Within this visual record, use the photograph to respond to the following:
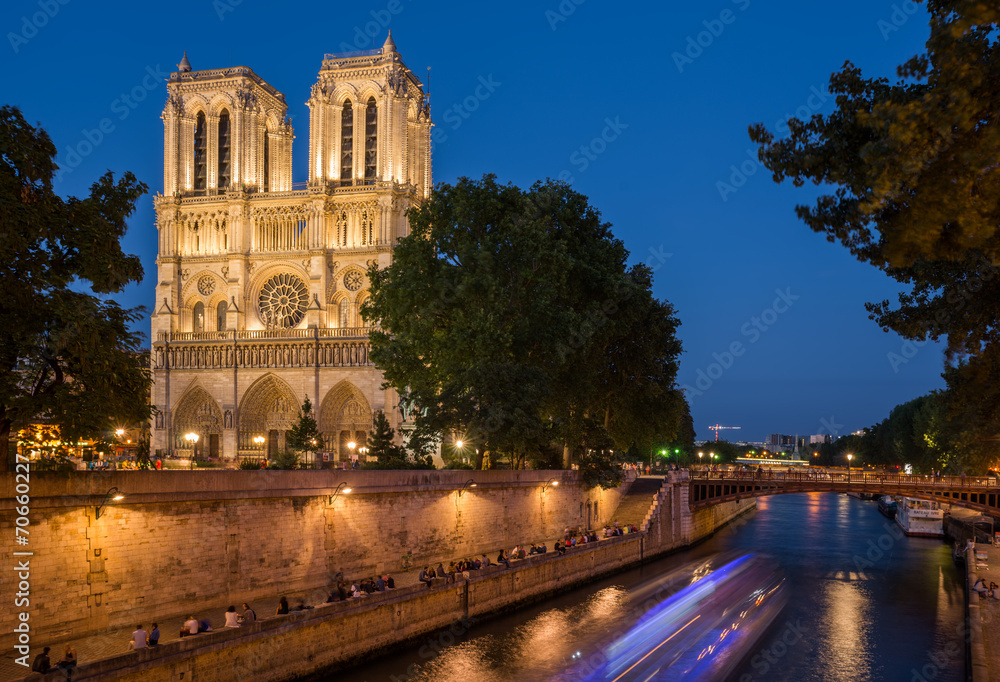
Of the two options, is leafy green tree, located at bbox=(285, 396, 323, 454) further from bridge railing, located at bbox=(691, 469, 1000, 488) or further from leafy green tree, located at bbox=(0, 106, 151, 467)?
leafy green tree, located at bbox=(0, 106, 151, 467)

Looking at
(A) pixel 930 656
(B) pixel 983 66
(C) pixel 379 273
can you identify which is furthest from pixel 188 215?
(B) pixel 983 66

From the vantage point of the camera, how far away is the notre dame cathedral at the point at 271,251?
54562mm

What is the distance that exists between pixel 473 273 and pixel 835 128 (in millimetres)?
21101

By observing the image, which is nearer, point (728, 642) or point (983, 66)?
point (983, 66)

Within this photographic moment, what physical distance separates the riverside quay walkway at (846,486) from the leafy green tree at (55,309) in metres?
31.0

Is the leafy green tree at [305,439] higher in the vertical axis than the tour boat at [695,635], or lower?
higher

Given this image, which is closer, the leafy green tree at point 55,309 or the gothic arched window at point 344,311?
the leafy green tree at point 55,309

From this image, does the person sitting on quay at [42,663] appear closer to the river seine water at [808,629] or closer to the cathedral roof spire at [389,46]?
the river seine water at [808,629]

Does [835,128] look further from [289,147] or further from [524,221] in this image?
[289,147]

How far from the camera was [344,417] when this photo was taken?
5497 centimetres

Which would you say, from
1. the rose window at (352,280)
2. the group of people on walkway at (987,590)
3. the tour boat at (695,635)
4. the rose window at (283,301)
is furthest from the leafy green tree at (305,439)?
the group of people on walkway at (987,590)

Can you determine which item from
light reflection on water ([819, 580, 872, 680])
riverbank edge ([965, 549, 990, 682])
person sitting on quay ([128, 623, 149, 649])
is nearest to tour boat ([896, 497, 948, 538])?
light reflection on water ([819, 580, 872, 680])

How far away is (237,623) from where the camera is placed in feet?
50.2

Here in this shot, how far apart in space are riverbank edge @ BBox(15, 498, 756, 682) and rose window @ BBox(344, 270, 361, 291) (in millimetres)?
32010
